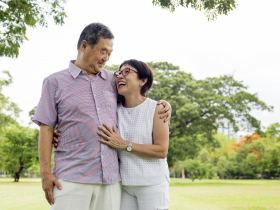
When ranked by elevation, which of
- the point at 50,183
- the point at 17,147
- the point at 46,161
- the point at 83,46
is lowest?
A: the point at 50,183

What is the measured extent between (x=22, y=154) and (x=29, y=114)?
7987 millimetres

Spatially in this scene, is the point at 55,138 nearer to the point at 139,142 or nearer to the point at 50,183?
the point at 50,183

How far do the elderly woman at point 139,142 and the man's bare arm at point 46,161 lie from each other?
0.39 metres

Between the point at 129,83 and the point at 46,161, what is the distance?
872 mm

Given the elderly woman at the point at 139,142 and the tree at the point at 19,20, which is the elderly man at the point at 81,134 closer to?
the elderly woman at the point at 139,142

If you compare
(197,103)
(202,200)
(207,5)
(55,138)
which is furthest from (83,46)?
(197,103)

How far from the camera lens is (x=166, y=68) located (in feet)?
60.0

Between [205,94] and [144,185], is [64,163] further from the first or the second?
[205,94]

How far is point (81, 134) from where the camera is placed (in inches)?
80.5

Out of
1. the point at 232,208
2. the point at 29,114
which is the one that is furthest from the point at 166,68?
the point at 232,208

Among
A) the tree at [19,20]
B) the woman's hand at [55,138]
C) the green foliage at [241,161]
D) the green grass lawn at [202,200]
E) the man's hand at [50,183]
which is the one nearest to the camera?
the man's hand at [50,183]

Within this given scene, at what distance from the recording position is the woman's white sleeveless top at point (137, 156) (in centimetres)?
214

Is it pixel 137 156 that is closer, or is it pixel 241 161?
pixel 137 156

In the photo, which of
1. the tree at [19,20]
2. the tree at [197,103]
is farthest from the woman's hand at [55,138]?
the tree at [197,103]
